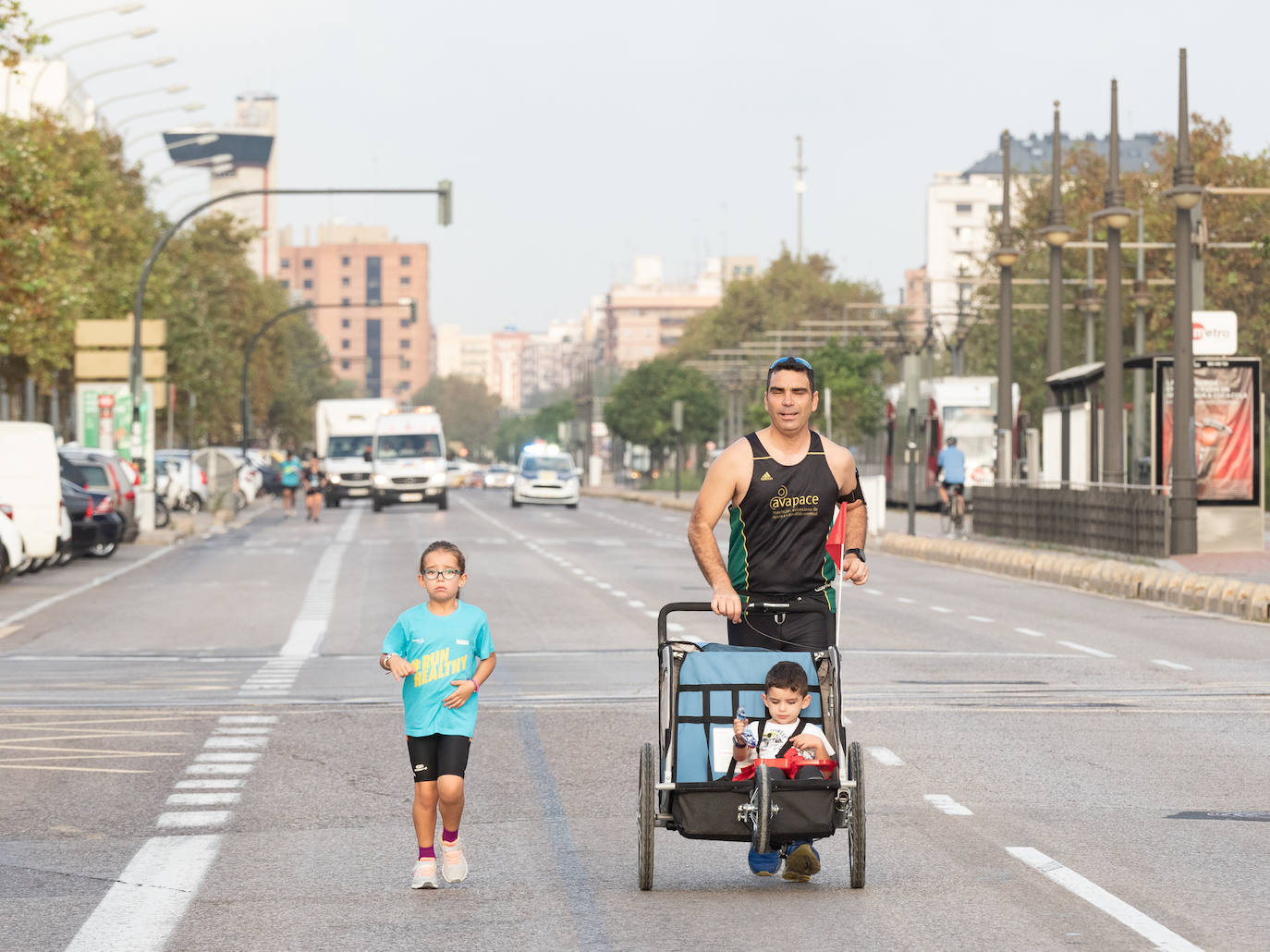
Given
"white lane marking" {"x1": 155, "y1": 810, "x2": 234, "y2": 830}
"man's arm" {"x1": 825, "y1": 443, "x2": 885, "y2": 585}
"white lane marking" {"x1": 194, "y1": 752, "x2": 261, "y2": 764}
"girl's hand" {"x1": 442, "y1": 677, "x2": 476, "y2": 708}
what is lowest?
"white lane marking" {"x1": 194, "y1": 752, "x2": 261, "y2": 764}

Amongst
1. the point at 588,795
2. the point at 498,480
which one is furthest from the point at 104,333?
the point at 498,480

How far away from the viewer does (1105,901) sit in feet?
24.0

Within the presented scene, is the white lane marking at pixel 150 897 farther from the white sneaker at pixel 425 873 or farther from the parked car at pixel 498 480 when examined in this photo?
the parked car at pixel 498 480

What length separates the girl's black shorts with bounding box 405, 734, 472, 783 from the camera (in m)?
7.47

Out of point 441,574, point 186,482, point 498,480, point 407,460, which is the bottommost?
point 498,480

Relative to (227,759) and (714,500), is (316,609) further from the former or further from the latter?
(714,500)

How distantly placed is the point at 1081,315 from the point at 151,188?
86.8ft

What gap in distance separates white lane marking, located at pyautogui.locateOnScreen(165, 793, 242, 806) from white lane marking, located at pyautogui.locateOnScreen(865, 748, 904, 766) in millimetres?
3043

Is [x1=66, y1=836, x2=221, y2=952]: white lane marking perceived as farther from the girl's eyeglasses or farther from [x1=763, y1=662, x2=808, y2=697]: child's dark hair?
[x1=763, y1=662, x2=808, y2=697]: child's dark hair

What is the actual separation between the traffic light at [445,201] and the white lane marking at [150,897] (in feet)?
108

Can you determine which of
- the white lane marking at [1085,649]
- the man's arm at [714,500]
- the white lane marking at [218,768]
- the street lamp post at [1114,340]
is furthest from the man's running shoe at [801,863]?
the street lamp post at [1114,340]

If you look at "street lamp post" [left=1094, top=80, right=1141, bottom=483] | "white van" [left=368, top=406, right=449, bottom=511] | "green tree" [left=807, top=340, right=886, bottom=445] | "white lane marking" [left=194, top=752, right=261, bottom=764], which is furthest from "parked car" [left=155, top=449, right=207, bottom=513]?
"white lane marking" [left=194, top=752, right=261, bottom=764]

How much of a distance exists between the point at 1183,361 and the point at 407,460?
110 feet

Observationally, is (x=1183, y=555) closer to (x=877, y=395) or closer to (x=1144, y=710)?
(x=1144, y=710)
